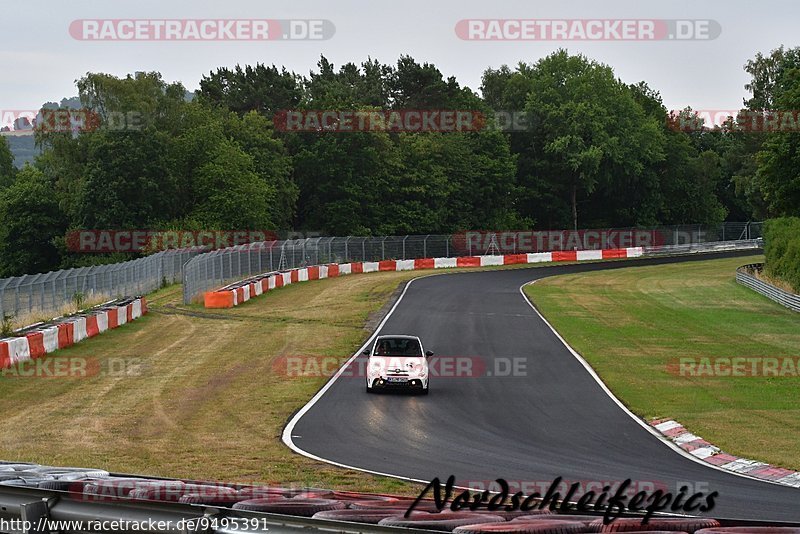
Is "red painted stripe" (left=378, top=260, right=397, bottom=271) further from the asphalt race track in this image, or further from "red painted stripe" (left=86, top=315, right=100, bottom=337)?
the asphalt race track

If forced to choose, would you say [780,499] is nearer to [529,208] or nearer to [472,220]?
[472,220]

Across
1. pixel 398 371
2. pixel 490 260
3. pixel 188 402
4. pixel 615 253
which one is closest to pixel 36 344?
pixel 188 402

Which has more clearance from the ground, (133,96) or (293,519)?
(133,96)

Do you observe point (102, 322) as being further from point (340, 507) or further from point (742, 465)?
point (340, 507)

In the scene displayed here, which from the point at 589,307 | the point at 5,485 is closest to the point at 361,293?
the point at 589,307

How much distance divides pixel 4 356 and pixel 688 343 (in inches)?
876

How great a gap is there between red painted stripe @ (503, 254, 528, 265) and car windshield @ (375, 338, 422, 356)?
175ft

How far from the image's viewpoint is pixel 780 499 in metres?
13.8

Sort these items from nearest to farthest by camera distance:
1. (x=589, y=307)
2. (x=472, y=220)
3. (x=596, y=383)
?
(x=596, y=383) → (x=589, y=307) → (x=472, y=220)

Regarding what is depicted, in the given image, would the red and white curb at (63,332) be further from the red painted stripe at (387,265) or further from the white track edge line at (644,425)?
the red painted stripe at (387,265)

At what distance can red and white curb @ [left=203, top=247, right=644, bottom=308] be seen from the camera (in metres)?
48.2

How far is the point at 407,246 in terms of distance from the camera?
78.6 metres

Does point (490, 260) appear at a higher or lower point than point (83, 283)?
lower

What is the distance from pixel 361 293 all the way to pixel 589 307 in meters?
12.8
